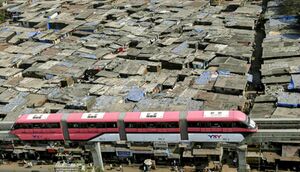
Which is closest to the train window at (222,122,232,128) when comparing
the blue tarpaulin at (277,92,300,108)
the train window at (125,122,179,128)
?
the train window at (125,122,179,128)

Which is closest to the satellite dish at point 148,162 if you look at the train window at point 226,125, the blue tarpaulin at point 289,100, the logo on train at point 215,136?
the logo on train at point 215,136

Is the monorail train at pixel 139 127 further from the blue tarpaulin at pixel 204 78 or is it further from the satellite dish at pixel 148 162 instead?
the blue tarpaulin at pixel 204 78

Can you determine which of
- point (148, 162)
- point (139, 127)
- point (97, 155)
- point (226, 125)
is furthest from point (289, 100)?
point (97, 155)

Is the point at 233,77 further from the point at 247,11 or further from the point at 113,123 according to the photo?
the point at 247,11

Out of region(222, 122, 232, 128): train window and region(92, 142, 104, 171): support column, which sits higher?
region(222, 122, 232, 128): train window

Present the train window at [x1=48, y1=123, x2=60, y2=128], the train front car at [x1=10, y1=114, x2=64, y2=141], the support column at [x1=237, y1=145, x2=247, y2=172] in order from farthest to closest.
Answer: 1. the train front car at [x1=10, y1=114, x2=64, y2=141]
2. the train window at [x1=48, y1=123, x2=60, y2=128]
3. the support column at [x1=237, y1=145, x2=247, y2=172]

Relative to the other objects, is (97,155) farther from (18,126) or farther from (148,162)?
(18,126)

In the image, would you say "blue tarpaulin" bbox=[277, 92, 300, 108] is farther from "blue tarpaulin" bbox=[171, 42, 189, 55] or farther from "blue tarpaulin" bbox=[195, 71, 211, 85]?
"blue tarpaulin" bbox=[171, 42, 189, 55]
